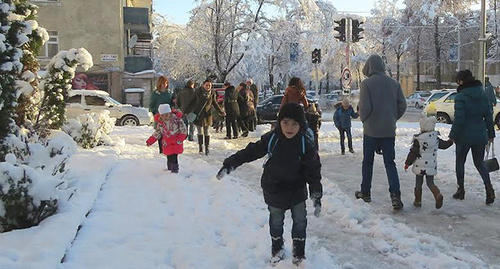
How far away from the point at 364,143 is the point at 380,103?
0.56m

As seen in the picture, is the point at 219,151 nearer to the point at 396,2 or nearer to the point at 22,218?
the point at 22,218

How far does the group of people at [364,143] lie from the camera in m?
3.97

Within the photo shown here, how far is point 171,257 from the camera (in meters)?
4.20

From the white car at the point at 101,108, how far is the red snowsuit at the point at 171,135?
36.2 ft

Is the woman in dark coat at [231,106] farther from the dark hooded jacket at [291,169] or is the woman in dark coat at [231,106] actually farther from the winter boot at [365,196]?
the dark hooded jacket at [291,169]

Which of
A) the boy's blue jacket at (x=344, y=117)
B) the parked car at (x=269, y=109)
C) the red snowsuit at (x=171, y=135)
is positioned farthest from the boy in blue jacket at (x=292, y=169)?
the parked car at (x=269, y=109)

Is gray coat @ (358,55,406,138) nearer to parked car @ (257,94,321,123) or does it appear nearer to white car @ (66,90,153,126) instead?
white car @ (66,90,153,126)

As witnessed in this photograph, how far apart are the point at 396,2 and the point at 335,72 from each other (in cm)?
1123

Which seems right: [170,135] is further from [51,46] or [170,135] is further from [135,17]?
[135,17]

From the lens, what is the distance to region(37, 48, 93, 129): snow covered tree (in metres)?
6.64

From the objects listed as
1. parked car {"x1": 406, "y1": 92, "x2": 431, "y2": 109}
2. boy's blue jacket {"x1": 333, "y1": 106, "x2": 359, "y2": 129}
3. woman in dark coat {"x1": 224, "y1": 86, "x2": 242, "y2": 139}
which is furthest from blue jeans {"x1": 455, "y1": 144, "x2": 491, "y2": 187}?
parked car {"x1": 406, "y1": 92, "x2": 431, "y2": 109}

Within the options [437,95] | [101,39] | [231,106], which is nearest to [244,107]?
[231,106]

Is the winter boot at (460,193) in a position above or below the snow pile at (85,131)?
below

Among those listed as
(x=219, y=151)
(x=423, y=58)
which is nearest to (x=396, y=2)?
(x=423, y=58)
